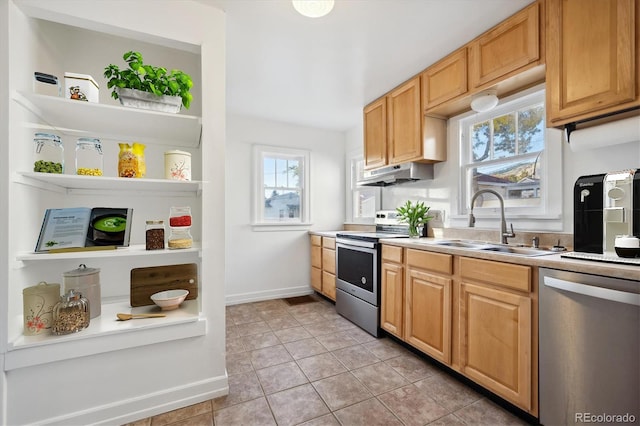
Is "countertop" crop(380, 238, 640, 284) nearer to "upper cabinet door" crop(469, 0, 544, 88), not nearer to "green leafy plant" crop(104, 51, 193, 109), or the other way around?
"upper cabinet door" crop(469, 0, 544, 88)

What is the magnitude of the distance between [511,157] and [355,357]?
2054 mm

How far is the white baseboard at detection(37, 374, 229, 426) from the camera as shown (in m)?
1.50

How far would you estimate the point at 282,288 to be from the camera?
4027mm

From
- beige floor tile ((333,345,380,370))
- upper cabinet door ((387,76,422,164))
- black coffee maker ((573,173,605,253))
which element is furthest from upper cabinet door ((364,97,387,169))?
beige floor tile ((333,345,380,370))

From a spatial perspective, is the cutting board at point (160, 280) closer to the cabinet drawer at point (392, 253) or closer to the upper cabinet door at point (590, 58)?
the cabinet drawer at point (392, 253)

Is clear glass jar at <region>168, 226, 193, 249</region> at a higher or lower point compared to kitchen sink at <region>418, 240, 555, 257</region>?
higher

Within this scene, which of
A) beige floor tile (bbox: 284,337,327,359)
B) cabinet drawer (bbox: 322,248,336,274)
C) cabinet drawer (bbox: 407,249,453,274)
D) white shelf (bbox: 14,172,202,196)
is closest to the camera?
white shelf (bbox: 14,172,202,196)

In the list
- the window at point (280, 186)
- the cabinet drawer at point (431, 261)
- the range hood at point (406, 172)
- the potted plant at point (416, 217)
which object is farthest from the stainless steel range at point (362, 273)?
the window at point (280, 186)

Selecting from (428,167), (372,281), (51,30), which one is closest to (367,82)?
(428,167)

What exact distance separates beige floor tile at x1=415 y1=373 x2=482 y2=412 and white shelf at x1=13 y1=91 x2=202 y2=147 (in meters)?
2.28

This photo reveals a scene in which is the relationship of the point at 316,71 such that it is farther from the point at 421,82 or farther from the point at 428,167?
the point at 428,167

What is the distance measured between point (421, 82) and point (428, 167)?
32.0 inches

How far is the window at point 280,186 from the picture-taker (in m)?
3.93

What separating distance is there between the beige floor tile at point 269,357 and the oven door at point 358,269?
93 cm
